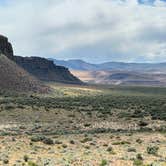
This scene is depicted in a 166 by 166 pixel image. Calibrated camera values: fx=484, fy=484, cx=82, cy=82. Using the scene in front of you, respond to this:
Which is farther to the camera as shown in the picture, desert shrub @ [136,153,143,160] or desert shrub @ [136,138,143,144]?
desert shrub @ [136,138,143,144]

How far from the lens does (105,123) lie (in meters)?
50.4

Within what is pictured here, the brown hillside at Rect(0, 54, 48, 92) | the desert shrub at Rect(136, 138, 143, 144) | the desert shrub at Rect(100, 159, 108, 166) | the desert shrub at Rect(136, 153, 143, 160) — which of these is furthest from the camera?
the brown hillside at Rect(0, 54, 48, 92)

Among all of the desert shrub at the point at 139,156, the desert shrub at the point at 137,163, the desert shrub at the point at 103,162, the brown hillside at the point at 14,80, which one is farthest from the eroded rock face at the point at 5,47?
the desert shrub at the point at 137,163

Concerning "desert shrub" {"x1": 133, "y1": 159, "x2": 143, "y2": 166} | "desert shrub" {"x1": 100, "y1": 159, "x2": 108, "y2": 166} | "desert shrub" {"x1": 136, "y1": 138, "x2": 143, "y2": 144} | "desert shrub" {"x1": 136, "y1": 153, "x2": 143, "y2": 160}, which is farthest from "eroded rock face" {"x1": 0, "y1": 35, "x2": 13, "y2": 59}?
"desert shrub" {"x1": 133, "y1": 159, "x2": 143, "y2": 166}

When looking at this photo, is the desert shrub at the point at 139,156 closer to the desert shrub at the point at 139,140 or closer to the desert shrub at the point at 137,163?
the desert shrub at the point at 137,163

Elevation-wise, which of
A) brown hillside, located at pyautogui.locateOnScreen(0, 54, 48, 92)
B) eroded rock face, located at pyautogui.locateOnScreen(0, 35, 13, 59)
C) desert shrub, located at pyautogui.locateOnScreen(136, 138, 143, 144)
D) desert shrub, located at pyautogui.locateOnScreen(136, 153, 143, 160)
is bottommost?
desert shrub, located at pyautogui.locateOnScreen(136, 138, 143, 144)

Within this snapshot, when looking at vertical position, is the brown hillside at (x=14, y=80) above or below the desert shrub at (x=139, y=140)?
above

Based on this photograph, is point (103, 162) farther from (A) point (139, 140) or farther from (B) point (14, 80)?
(B) point (14, 80)

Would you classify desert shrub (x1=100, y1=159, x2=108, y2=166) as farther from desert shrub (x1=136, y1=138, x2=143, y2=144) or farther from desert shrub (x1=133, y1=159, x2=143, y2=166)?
Answer: desert shrub (x1=136, y1=138, x2=143, y2=144)

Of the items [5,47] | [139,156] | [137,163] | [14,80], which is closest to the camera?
[137,163]

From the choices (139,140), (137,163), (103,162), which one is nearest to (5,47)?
(139,140)

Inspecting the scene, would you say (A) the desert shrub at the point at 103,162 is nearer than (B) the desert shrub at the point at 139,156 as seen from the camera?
Yes

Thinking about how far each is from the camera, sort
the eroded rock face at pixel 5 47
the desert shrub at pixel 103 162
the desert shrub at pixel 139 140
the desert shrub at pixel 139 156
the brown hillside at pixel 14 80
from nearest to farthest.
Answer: the desert shrub at pixel 103 162 → the desert shrub at pixel 139 156 → the desert shrub at pixel 139 140 → the brown hillside at pixel 14 80 → the eroded rock face at pixel 5 47

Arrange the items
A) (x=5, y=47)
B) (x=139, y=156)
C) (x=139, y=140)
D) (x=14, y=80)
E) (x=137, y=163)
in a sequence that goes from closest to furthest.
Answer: (x=137, y=163)
(x=139, y=156)
(x=139, y=140)
(x=14, y=80)
(x=5, y=47)
